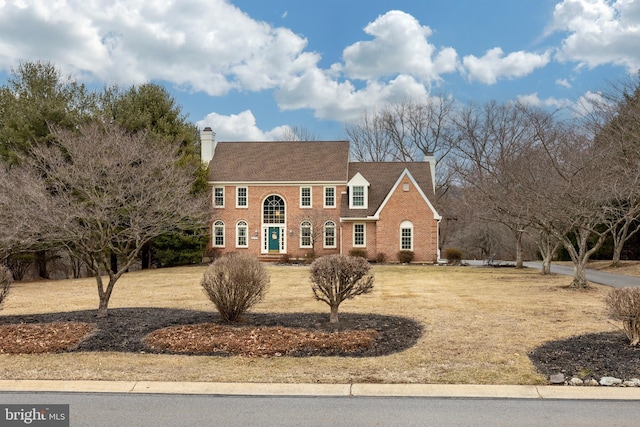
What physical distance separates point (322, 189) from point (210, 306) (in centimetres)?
2240

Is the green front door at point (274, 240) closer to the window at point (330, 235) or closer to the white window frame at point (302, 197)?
the white window frame at point (302, 197)

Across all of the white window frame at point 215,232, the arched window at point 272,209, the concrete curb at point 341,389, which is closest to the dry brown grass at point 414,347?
the concrete curb at point 341,389

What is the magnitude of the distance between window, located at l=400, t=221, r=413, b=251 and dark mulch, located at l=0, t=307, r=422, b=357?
72.4ft

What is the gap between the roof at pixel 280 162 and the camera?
116ft

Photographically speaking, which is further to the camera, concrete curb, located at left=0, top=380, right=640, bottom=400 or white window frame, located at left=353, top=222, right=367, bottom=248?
white window frame, located at left=353, top=222, right=367, bottom=248

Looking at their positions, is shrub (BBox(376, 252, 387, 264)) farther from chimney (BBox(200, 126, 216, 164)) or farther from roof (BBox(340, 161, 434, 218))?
chimney (BBox(200, 126, 216, 164))

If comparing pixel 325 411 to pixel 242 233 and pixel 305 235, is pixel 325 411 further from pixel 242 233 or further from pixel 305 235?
pixel 242 233

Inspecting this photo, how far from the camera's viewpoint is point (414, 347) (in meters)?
8.55

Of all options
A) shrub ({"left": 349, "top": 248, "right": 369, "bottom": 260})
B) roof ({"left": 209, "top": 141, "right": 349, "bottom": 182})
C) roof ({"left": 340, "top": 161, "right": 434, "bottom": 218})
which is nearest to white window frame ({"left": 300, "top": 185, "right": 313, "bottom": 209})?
roof ({"left": 209, "top": 141, "right": 349, "bottom": 182})

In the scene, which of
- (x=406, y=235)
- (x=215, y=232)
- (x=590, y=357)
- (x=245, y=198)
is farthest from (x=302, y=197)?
(x=590, y=357)

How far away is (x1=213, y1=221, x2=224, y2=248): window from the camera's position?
35344 mm

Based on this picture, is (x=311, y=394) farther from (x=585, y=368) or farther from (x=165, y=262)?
(x=165, y=262)

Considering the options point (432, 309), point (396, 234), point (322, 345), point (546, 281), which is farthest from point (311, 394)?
point (396, 234)

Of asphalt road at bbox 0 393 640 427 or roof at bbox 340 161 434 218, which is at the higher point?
roof at bbox 340 161 434 218
